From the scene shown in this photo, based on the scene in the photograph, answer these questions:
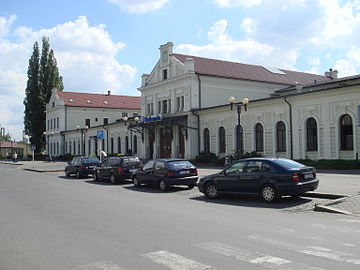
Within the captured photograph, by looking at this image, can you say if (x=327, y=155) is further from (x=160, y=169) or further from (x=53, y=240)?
(x=53, y=240)

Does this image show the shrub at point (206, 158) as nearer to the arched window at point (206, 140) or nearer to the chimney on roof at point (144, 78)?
the arched window at point (206, 140)

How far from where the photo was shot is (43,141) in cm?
7875

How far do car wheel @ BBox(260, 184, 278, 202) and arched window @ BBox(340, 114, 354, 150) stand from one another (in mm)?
15942

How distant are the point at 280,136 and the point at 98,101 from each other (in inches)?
1992

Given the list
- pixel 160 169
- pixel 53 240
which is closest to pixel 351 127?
pixel 160 169

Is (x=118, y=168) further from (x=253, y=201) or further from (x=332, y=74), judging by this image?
(x=332, y=74)

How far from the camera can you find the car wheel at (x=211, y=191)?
14.6 m

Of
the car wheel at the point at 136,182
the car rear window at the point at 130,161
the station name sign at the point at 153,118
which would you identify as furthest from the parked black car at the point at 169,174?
the station name sign at the point at 153,118

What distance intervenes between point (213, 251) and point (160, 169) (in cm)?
1142

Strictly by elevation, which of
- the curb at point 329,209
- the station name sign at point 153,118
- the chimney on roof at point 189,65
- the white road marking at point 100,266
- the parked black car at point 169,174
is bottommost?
the white road marking at point 100,266

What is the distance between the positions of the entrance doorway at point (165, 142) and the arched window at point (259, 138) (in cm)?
1200

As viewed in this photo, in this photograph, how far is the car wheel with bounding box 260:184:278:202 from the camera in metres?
12.8

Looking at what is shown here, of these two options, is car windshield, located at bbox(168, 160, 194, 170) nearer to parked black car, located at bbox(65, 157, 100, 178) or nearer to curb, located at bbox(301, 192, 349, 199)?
curb, located at bbox(301, 192, 349, 199)

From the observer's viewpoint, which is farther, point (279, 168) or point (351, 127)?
point (351, 127)
